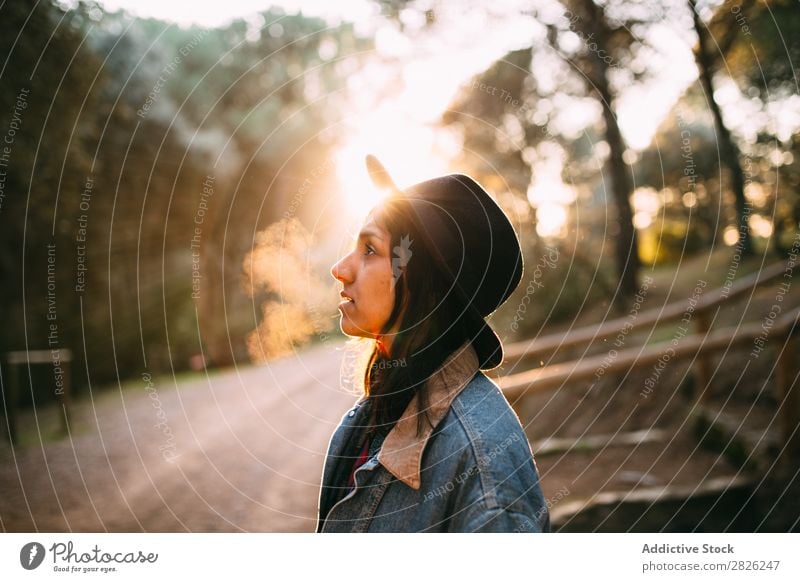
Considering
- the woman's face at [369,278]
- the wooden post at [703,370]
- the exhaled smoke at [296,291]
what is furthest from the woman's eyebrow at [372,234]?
the wooden post at [703,370]

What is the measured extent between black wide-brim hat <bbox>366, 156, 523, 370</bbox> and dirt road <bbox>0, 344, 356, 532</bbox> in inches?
44.0

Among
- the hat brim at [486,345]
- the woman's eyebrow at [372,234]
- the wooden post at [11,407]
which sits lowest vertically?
the wooden post at [11,407]

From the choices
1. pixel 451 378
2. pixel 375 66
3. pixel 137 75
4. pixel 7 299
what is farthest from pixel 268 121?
pixel 451 378

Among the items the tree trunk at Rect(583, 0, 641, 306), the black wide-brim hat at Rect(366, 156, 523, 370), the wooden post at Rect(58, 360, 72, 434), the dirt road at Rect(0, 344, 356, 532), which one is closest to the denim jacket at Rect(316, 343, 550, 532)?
the black wide-brim hat at Rect(366, 156, 523, 370)

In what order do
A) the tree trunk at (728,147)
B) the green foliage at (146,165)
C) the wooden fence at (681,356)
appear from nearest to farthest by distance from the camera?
the wooden fence at (681,356)
the tree trunk at (728,147)
the green foliage at (146,165)

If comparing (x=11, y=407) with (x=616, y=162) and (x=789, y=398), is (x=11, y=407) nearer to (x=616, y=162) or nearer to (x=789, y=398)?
(x=789, y=398)

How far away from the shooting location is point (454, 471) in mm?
1072

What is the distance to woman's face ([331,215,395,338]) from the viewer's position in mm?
1257

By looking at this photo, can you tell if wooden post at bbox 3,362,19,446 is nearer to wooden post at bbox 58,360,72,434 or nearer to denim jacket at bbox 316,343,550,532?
wooden post at bbox 58,360,72,434

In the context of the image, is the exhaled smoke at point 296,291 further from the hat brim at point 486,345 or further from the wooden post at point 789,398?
the wooden post at point 789,398

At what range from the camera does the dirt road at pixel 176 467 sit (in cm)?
387

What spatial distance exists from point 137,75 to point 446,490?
794 cm

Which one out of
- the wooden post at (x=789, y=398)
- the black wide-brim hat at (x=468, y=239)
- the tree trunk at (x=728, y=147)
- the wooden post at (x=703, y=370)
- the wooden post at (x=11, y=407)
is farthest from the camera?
the wooden post at (x=11, y=407)

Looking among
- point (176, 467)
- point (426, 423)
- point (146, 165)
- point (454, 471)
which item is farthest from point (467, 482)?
point (146, 165)
